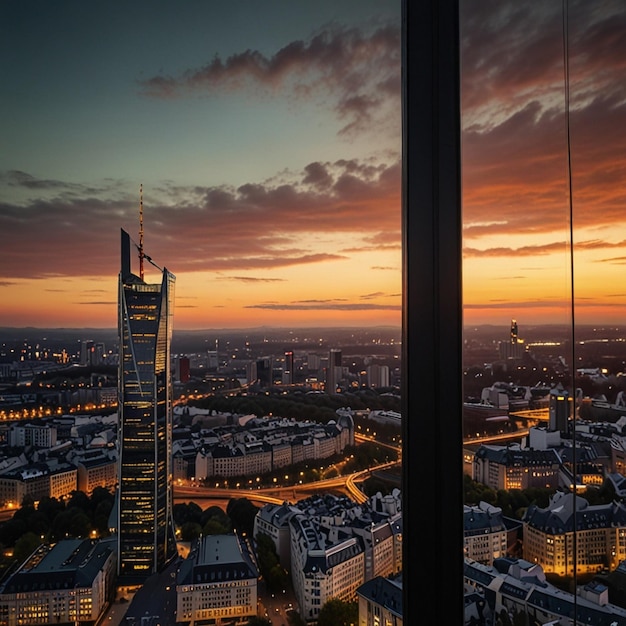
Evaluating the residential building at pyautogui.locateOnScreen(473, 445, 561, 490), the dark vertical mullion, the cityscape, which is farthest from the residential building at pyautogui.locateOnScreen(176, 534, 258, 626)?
the residential building at pyautogui.locateOnScreen(473, 445, 561, 490)

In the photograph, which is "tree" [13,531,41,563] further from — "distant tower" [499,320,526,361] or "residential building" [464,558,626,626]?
"distant tower" [499,320,526,361]

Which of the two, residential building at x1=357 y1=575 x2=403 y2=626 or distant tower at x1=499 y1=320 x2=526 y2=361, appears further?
distant tower at x1=499 y1=320 x2=526 y2=361

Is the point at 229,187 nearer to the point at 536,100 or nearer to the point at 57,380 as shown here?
the point at 57,380

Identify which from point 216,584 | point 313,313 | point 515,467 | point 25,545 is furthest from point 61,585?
point 515,467

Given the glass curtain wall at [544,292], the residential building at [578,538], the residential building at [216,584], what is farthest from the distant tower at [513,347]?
the residential building at [216,584]

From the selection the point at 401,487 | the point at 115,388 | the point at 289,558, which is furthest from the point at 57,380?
the point at 401,487

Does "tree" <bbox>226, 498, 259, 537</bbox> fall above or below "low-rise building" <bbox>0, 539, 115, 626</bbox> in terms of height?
above

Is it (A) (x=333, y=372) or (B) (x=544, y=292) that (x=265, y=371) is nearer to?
(A) (x=333, y=372)
